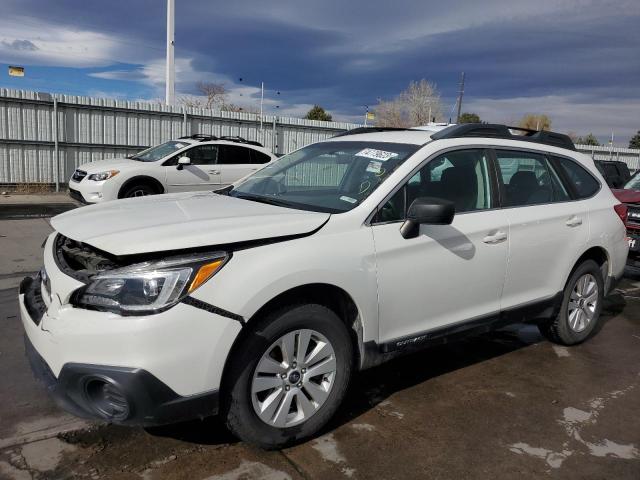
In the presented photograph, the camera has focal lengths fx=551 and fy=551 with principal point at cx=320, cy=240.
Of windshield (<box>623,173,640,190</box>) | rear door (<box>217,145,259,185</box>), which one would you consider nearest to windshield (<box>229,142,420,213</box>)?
windshield (<box>623,173,640,190</box>)

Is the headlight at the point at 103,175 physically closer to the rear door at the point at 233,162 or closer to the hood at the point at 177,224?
the rear door at the point at 233,162

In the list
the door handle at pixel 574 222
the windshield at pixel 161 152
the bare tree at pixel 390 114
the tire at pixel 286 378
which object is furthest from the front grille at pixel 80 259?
the bare tree at pixel 390 114

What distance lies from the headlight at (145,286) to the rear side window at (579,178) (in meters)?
3.44

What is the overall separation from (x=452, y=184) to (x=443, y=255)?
23.6 inches

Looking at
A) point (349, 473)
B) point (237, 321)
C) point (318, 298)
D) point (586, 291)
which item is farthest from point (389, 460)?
point (586, 291)

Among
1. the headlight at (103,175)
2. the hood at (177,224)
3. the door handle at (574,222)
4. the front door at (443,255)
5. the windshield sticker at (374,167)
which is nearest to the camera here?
the hood at (177,224)

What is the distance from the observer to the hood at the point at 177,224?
2.65 meters

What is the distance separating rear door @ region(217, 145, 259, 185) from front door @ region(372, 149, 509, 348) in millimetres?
8589

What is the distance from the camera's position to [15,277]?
20.5 ft

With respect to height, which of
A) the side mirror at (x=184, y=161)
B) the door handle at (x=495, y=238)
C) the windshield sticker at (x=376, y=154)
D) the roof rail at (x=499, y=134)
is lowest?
the door handle at (x=495, y=238)

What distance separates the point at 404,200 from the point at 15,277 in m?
4.91

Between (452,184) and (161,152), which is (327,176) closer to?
(452,184)

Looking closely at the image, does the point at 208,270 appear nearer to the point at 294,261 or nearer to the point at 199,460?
the point at 294,261

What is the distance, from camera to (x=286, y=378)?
9.62 ft
